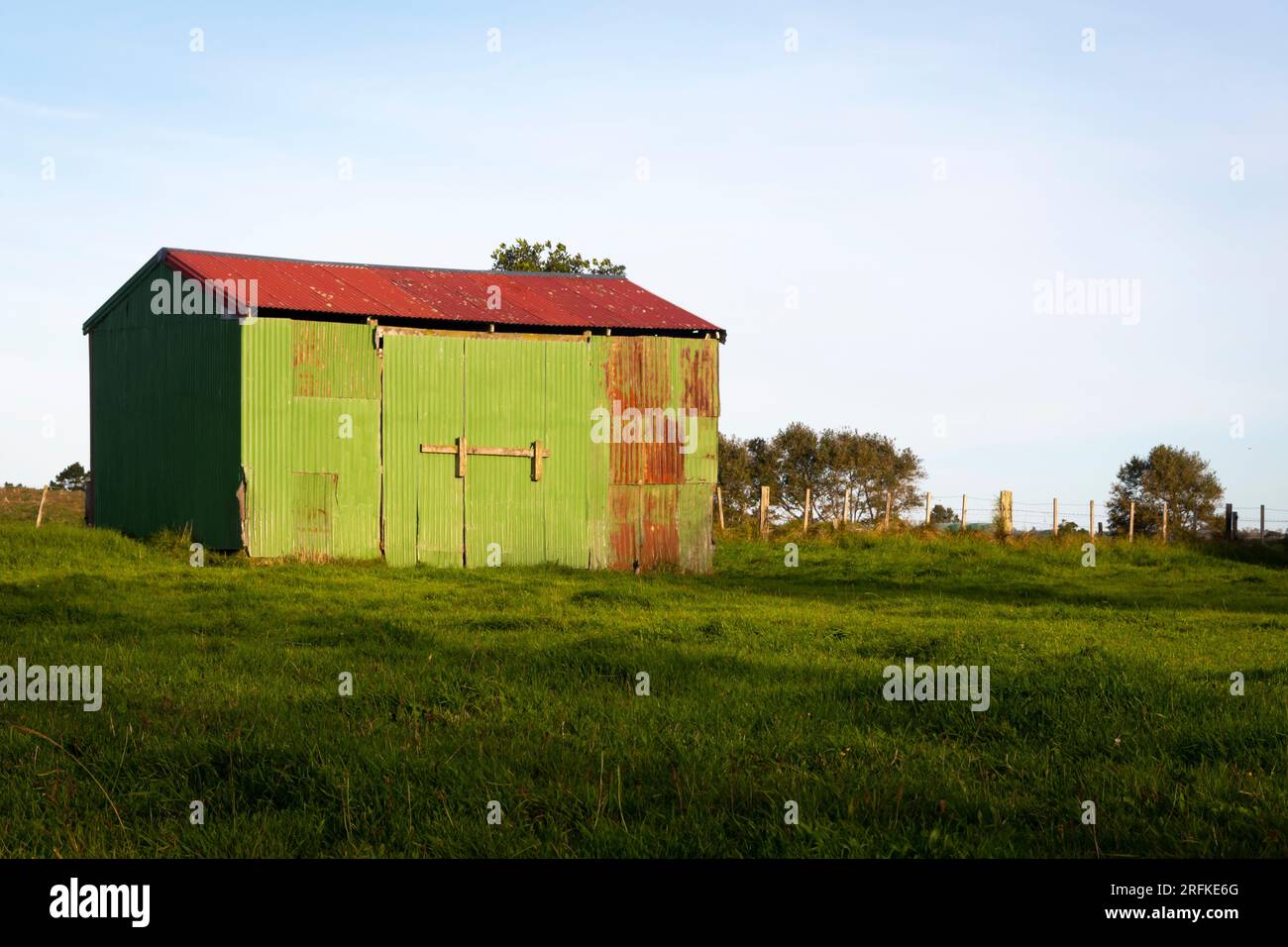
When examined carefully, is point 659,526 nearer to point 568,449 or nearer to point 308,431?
point 568,449

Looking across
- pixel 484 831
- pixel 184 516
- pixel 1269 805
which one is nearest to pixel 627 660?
pixel 484 831

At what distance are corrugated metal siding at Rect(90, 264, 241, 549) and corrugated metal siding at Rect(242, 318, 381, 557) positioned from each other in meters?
0.41

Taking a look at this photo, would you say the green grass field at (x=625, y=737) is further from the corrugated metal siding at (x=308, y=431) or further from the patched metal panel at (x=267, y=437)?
the corrugated metal siding at (x=308, y=431)

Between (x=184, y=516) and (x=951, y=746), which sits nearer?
(x=951, y=746)

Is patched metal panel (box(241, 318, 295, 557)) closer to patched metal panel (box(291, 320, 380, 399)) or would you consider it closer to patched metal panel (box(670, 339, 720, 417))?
A: patched metal panel (box(291, 320, 380, 399))

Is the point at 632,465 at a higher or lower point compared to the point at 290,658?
higher

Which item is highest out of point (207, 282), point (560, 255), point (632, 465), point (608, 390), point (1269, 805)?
point (560, 255)

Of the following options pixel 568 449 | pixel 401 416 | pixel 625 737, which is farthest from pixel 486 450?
pixel 625 737

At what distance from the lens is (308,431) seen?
26.2 meters

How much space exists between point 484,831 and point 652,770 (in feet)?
4.62

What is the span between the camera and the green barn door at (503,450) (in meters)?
27.6

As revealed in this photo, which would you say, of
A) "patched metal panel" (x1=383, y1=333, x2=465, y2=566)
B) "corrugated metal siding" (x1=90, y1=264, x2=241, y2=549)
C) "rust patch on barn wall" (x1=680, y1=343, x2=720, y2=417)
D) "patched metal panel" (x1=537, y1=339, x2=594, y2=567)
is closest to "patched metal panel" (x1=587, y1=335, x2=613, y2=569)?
"patched metal panel" (x1=537, y1=339, x2=594, y2=567)

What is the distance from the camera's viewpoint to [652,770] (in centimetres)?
749
